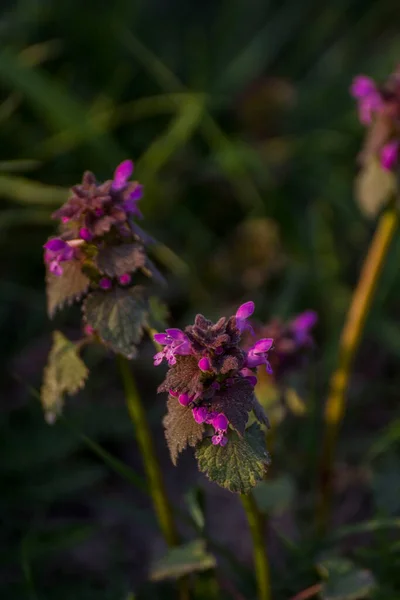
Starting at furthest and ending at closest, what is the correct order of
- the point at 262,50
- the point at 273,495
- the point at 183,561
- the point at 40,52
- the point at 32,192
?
the point at 262,50, the point at 40,52, the point at 32,192, the point at 273,495, the point at 183,561

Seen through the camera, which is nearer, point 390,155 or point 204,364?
point 204,364

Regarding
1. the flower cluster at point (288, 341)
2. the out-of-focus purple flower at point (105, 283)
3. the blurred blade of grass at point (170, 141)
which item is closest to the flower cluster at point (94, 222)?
the out-of-focus purple flower at point (105, 283)

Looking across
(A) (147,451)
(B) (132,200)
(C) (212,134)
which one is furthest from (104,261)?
(C) (212,134)

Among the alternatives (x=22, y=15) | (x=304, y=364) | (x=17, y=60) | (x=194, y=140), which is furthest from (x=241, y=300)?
(x=22, y=15)

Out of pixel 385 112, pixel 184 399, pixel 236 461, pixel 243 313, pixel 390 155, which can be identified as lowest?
pixel 236 461

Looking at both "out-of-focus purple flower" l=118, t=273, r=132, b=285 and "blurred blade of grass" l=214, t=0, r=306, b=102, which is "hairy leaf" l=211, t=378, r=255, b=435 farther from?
"blurred blade of grass" l=214, t=0, r=306, b=102

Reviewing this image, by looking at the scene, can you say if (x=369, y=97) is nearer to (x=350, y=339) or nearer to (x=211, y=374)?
(x=350, y=339)

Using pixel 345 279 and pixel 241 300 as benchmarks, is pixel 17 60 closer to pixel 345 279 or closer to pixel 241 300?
pixel 241 300
